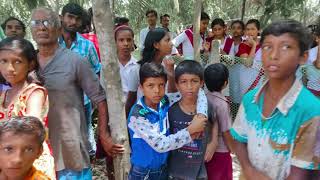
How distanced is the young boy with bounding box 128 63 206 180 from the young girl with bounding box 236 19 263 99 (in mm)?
2371

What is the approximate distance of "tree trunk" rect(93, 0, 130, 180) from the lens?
2.39 metres

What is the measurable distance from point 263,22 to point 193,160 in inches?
282

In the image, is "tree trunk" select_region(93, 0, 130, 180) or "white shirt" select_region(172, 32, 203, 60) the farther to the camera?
"white shirt" select_region(172, 32, 203, 60)

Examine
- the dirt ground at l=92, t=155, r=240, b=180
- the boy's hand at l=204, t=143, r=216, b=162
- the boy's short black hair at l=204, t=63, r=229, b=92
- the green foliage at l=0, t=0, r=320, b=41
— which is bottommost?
the dirt ground at l=92, t=155, r=240, b=180

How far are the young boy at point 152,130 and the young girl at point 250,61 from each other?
→ 7.78ft

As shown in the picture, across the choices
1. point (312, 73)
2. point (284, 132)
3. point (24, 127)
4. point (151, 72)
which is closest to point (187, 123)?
point (151, 72)

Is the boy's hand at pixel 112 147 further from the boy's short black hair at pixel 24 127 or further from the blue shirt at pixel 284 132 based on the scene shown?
the blue shirt at pixel 284 132

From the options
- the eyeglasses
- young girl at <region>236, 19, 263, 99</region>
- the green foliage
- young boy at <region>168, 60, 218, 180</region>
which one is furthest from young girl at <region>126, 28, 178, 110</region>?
the green foliage

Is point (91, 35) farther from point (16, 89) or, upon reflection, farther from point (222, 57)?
point (16, 89)

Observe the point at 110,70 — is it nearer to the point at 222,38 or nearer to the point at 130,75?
the point at 130,75

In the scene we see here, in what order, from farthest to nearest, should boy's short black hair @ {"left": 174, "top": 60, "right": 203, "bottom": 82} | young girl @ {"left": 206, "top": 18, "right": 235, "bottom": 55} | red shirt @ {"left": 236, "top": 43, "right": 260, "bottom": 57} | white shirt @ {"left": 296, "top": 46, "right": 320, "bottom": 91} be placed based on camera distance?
young girl @ {"left": 206, "top": 18, "right": 235, "bottom": 55} → red shirt @ {"left": 236, "top": 43, "right": 260, "bottom": 57} → white shirt @ {"left": 296, "top": 46, "right": 320, "bottom": 91} → boy's short black hair @ {"left": 174, "top": 60, "right": 203, "bottom": 82}

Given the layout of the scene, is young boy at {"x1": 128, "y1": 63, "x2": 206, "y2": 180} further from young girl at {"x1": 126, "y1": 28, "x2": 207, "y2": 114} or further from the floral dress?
the floral dress

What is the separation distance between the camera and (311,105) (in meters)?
1.57

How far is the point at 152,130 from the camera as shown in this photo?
2.45 metres
